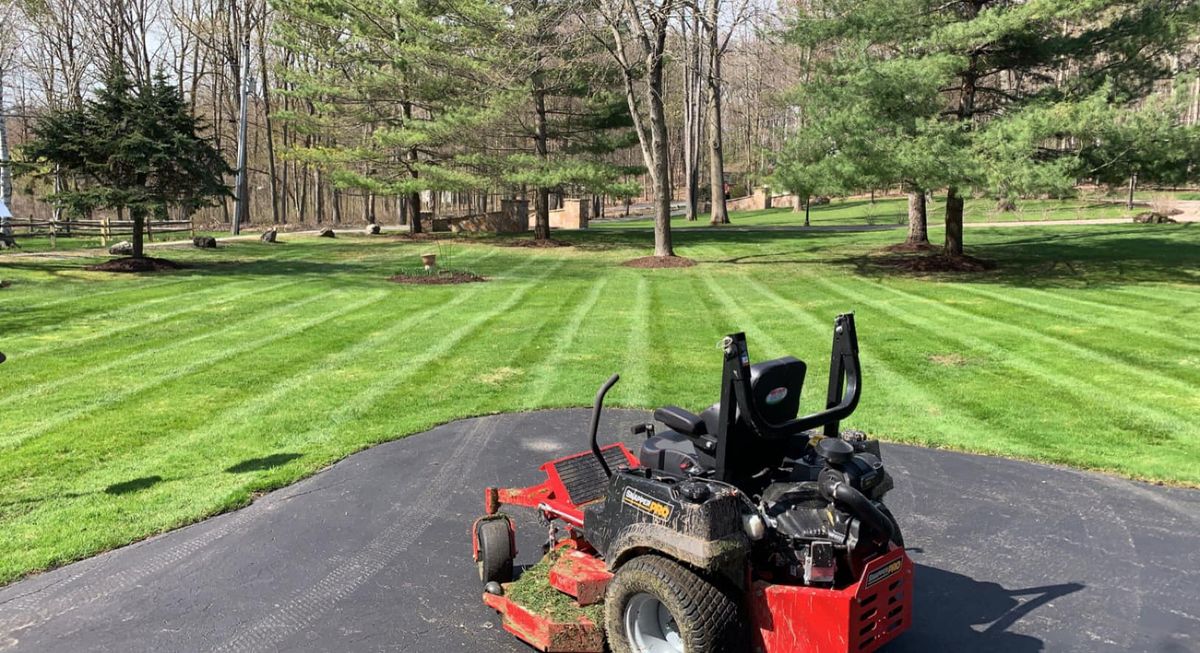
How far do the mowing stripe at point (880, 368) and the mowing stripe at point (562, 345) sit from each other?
9.77 ft

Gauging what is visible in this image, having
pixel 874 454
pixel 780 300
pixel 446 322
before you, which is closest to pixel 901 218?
pixel 780 300

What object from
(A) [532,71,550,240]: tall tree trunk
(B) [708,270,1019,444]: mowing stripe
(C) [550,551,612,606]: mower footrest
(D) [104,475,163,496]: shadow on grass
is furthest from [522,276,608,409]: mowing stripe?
(A) [532,71,550,240]: tall tree trunk

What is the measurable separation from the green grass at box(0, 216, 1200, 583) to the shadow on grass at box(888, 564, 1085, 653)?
3028 mm

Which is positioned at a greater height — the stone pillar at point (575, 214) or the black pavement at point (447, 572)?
the stone pillar at point (575, 214)

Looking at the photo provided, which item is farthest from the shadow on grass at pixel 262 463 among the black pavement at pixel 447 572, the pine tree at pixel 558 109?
the pine tree at pixel 558 109

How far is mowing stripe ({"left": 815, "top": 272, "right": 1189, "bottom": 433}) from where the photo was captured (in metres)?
8.55

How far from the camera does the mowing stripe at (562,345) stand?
382 inches

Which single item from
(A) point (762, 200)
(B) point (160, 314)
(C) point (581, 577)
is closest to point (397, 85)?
(B) point (160, 314)

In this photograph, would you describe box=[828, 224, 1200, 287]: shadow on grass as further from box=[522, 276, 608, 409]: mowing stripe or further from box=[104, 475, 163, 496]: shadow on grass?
box=[104, 475, 163, 496]: shadow on grass

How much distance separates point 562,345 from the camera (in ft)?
41.7

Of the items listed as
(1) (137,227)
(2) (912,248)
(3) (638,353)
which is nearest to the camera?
(3) (638,353)

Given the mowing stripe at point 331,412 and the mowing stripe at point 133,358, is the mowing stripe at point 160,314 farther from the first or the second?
Result: the mowing stripe at point 331,412

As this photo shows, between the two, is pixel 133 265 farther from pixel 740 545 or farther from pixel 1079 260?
pixel 1079 260

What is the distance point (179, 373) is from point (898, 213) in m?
40.1
